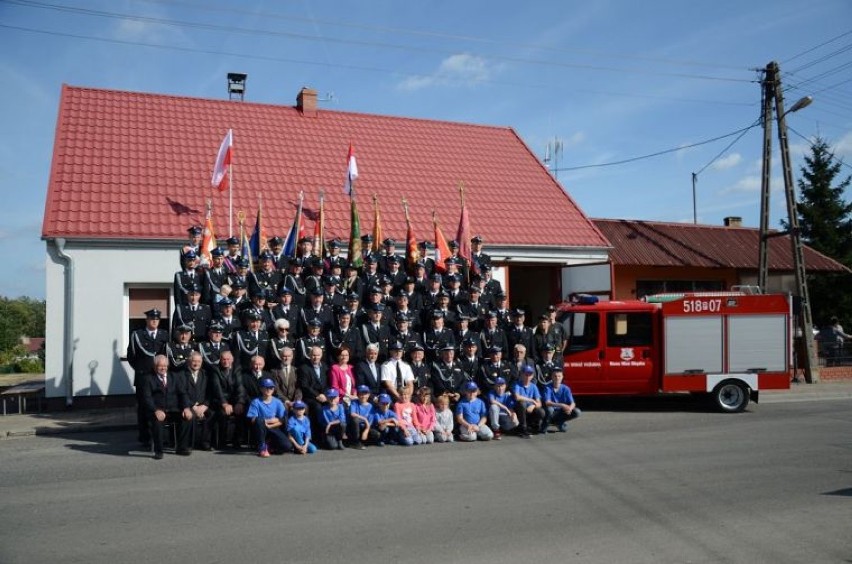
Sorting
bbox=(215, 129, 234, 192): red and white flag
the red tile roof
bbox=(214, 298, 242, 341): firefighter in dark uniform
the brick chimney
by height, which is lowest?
bbox=(214, 298, 242, 341): firefighter in dark uniform

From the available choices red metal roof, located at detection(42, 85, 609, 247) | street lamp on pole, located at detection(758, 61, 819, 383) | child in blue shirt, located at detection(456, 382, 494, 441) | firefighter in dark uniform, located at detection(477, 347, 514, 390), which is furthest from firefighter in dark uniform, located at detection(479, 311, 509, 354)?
street lamp on pole, located at detection(758, 61, 819, 383)

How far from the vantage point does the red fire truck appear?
13930mm

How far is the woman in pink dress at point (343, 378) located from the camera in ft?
36.2

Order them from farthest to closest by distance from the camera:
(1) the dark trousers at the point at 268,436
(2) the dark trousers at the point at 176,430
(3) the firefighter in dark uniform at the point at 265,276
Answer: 1. (3) the firefighter in dark uniform at the point at 265,276
2. (1) the dark trousers at the point at 268,436
3. (2) the dark trousers at the point at 176,430

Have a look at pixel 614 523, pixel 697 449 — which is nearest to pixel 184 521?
pixel 614 523

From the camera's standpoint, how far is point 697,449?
991cm

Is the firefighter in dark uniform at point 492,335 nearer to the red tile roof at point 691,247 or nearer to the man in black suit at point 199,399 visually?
the man in black suit at point 199,399

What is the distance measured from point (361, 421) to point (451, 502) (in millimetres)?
3579

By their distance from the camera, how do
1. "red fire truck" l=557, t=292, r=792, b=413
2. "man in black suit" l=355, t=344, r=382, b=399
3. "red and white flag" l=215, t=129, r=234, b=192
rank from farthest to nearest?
"red and white flag" l=215, t=129, r=234, b=192 → "red fire truck" l=557, t=292, r=792, b=413 → "man in black suit" l=355, t=344, r=382, b=399

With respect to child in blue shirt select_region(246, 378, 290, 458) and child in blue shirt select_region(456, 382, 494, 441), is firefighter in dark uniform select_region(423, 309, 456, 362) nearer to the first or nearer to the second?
child in blue shirt select_region(456, 382, 494, 441)

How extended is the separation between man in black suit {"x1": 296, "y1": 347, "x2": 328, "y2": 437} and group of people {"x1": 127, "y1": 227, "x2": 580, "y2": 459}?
0.02 meters

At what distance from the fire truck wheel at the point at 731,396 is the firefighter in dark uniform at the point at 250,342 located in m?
8.55

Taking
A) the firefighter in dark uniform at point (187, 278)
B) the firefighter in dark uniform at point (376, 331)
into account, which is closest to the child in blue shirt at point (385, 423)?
the firefighter in dark uniform at point (376, 331)

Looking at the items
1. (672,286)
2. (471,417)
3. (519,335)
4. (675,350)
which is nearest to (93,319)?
(471,417)
